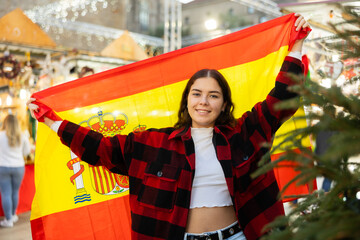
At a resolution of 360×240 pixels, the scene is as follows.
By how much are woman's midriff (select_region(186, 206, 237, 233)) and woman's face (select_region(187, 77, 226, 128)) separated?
0.47m

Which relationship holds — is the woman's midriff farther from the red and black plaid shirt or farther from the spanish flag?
the spanish flag

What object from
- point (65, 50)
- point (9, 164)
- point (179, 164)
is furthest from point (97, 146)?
point (65, 50)

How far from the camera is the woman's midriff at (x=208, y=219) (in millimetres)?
1837

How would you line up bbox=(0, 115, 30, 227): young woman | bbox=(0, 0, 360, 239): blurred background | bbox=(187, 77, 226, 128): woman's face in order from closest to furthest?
bbox=(187, 77, 226, 128): woman's face, bbox=(0, 115, 30, 227): young woman, bbox=(0, 0, 360, 239): blurred background

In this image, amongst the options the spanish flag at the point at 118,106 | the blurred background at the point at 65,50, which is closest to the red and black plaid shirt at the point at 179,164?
the spanish flag at the point at 118,106

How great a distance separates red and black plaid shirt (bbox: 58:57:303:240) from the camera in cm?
188

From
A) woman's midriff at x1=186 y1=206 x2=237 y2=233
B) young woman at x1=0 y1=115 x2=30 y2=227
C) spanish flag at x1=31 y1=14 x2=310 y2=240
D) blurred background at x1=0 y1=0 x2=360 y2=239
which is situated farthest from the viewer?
blurred background at x1=0 y1=0 x2=360 y2=239

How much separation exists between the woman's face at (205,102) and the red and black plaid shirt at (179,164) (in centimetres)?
8

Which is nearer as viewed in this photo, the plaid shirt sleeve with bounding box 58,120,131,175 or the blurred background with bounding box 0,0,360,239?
the plaid shirt sleeve with bounding box 58,120,131,175

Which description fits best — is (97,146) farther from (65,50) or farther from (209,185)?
(65,50)

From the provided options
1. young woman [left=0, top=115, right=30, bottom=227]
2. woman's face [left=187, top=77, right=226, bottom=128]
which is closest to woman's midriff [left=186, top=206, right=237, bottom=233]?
woman's face [left=187, top=77, right=226, bottom=128]

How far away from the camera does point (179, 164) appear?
1933mm

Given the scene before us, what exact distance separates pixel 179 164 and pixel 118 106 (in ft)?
2.96

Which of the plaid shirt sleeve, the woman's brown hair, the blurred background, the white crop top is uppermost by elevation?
the blurred background
